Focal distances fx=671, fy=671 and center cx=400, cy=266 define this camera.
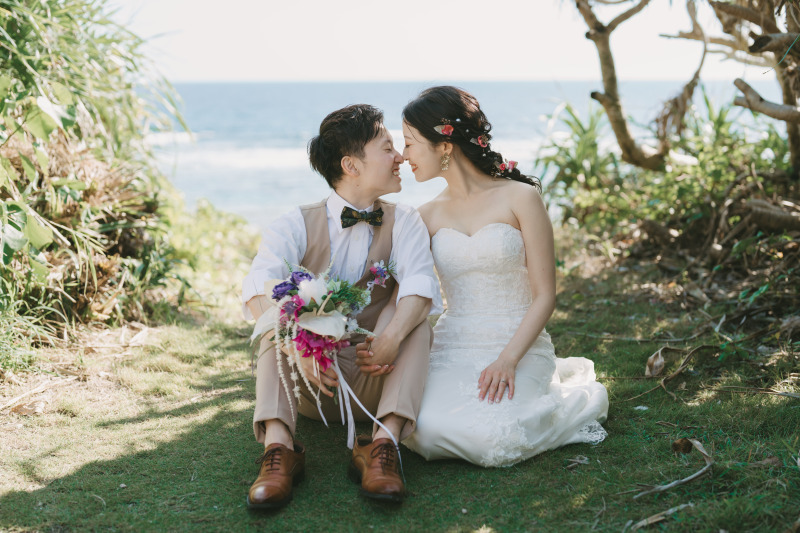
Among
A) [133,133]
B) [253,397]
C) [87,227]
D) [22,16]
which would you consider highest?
A: [22,16]

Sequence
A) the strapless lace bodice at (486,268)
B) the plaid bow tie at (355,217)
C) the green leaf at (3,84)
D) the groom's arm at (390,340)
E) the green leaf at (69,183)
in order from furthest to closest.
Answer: the green leaf at (69,183), the green leaf at (3,84), the strapless lace bodice at (486,268), the plaid bow tie at (355,217), the groom's arm at (390,340)

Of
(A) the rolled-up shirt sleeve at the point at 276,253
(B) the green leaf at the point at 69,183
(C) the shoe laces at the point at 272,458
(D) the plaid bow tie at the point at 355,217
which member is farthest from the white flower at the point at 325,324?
(B) the green leaf at the point at 69,183

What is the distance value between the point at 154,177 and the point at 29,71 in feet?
4.78

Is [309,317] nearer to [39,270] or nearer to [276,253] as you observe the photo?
[276,253]

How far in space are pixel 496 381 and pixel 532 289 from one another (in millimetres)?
534

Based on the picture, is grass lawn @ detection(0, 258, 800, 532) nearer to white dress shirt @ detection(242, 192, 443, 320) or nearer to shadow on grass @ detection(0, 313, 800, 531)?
shadow on grass @ detection(0, 313, 800, 531)

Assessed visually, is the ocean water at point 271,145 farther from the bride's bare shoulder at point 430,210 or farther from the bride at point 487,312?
the bride's bare shoulder at point 430,210

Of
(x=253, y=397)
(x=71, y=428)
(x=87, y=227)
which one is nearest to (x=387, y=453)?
(x=253, y=397)

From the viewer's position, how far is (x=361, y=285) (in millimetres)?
3096

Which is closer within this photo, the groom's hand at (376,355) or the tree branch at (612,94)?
the groom's hand at (376,355)

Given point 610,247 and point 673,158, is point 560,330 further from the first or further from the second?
point 673,158

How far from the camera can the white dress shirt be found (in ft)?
9.57

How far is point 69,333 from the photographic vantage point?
421 cm

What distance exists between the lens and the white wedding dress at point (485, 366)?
9.11 feet
